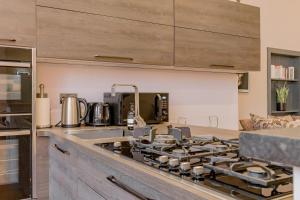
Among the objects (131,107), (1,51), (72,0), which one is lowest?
(131,107)

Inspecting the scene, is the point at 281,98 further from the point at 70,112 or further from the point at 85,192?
the point at 85,192

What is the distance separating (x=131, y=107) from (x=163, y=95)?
1.11 ft

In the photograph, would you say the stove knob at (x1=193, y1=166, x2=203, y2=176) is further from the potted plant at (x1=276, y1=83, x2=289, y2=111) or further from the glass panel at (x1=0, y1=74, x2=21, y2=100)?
the potted plant at (x1=276, y1=83, x2=289, y2=111)

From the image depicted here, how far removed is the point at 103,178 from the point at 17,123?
3.20 feet

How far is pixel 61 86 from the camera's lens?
2410mm

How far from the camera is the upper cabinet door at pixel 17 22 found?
6.10 feet

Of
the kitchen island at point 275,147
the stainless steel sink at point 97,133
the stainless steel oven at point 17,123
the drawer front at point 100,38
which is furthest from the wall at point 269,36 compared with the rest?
the kitchen island at point 275,147

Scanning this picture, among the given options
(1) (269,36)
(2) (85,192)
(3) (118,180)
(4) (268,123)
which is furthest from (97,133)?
(1) (269,36)

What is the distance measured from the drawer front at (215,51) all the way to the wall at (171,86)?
14.8 inches

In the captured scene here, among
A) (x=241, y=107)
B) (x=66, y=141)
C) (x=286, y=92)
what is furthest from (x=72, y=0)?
(x=286, y=92)

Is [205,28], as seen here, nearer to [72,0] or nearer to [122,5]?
[122,5]

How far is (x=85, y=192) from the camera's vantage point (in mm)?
1381

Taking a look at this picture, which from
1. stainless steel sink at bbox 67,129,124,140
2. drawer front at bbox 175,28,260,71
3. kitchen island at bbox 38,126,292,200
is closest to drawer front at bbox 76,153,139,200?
kitchen island at bbox 38,126,292,200

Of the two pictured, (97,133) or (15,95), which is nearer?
(15,95)
